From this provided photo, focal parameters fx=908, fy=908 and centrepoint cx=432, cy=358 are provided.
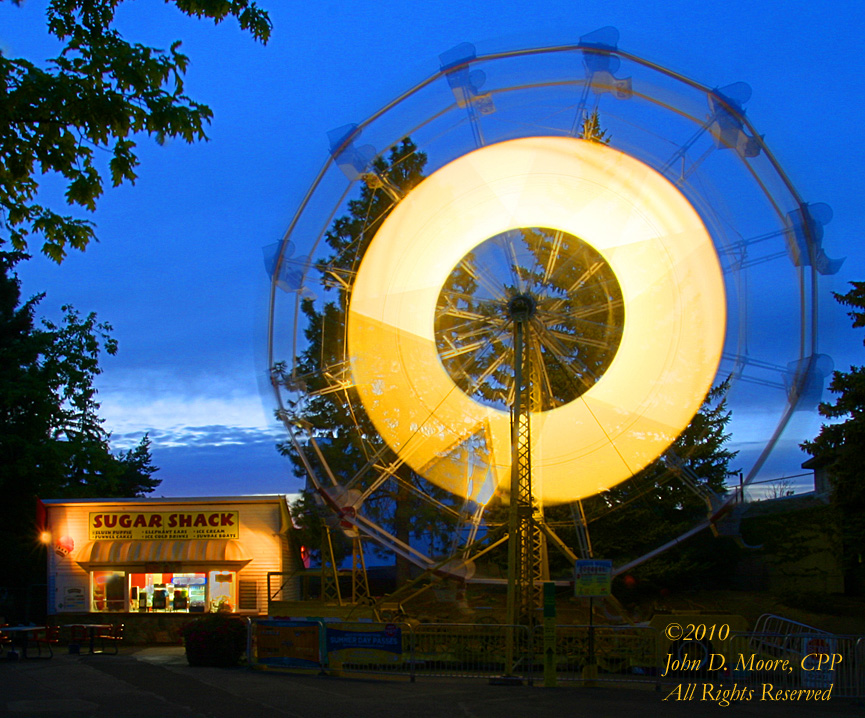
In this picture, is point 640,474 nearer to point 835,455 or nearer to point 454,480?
point 454,480

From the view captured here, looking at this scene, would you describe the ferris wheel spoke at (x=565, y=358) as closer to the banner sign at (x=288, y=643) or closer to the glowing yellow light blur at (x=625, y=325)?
the glowing yellow light blur at (x=625, y=325)

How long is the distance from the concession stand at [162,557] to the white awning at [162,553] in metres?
0.03

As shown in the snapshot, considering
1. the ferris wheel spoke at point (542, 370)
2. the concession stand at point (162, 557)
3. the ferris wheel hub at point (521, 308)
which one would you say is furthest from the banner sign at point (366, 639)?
the concession stand at point (162, 557)

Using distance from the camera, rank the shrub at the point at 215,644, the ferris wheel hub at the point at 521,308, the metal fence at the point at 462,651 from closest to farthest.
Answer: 1. the ferris wheel hub at the point at 521,308
2. the metal fence at the point at 462,651
3. the shrub at the point at 215,644

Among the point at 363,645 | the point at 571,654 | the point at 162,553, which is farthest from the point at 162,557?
the point at 571,654

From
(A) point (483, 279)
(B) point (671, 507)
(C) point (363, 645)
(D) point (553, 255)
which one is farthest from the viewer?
(B) point (671, 507)

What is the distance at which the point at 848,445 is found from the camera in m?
24.4

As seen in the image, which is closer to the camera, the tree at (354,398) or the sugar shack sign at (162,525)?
the tree at (354,398)

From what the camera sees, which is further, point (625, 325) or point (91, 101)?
point (625, 325)

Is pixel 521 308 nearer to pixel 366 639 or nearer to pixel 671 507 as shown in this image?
pixel 366 639

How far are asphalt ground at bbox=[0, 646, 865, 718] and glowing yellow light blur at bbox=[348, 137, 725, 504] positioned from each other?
157 inches

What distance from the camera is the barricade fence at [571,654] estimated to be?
13.5m

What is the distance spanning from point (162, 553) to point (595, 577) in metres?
16.4

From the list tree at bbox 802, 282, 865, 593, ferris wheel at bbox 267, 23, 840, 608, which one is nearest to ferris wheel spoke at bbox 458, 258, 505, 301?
ferris wheel at bbox 267, 23, 840, 608
